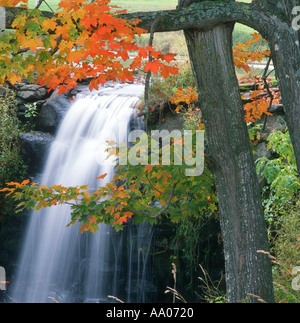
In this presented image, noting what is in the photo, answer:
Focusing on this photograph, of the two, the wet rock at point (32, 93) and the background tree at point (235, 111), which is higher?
the wet rock at point (32, 93)

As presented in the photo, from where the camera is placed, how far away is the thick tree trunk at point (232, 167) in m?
3.75

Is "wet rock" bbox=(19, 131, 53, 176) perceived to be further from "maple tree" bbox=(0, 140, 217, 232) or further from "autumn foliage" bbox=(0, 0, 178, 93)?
"autumn foliage" bbox=(0, 0, 178, 93)

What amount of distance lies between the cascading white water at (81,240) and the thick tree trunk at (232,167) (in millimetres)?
3766

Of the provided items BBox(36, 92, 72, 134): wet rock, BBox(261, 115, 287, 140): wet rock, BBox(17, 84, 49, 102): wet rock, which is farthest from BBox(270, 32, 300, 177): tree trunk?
BBox(17, 84, 49, 102): wet rock

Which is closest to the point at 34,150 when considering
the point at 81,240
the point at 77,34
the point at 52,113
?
the point at 52,113

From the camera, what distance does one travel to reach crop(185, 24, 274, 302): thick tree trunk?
375 cm

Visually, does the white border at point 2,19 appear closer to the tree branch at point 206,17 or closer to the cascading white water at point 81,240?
the tree branch at point 206,17

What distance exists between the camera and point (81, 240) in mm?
8086

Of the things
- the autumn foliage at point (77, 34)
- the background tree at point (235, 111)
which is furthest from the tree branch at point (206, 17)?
the autumn foliage at point (77, 34)

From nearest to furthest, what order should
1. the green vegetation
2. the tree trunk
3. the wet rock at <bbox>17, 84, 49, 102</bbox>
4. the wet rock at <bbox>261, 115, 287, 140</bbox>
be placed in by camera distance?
the tree trunk < the wet rock at <bbox>261, 115, 287, 140</bbox> < the green vegetation < the wet rock at <bbox>17, 84, 49, 102</bbox>

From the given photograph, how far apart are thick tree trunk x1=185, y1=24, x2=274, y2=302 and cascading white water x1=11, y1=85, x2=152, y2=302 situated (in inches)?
148

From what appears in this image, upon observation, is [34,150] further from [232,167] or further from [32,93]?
[232,167]
